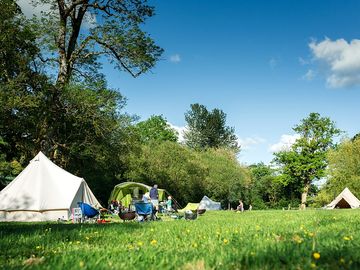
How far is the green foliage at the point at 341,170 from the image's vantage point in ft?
183

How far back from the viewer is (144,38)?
24953 mm

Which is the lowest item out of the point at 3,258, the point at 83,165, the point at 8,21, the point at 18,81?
the point at 3,258

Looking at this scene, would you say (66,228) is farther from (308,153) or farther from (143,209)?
(308,153)

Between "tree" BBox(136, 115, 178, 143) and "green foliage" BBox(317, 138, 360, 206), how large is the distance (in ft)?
103

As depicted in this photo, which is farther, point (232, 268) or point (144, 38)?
point (144, 38)

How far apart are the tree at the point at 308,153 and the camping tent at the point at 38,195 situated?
50.6 metres

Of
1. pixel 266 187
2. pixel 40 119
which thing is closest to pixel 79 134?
pixel 40 119

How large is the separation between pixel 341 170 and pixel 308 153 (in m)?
10.1

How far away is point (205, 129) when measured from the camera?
272ft

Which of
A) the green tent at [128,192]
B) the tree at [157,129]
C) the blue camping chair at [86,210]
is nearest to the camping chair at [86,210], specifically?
the blue camping chair at [86,210]

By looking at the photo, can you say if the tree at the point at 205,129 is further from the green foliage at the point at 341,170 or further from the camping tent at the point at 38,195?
the camping tent at the point at 38,195

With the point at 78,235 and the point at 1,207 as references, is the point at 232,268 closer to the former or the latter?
the point at 78,235

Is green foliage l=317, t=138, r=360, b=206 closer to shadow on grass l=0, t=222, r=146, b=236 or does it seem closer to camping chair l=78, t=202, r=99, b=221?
camping chair l=78, t=202, r=99, b=221

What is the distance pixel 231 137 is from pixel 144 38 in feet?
202
